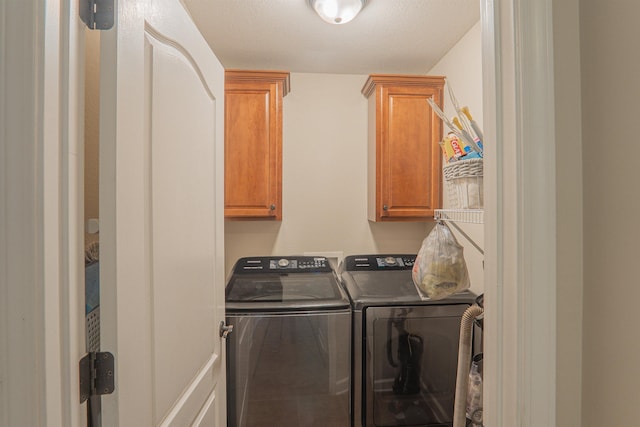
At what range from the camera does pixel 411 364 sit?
64.4 inches

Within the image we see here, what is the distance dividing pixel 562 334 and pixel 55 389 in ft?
2.94

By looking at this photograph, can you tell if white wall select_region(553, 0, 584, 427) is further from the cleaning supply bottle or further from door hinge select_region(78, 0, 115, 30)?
door hinge select_region(78, 0, 115, 30)

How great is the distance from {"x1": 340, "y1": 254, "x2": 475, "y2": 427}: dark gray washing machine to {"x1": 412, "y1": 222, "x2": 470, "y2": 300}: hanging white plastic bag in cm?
43

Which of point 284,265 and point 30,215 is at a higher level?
point 30,215

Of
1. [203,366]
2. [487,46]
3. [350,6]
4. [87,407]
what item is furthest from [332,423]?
[350,6]

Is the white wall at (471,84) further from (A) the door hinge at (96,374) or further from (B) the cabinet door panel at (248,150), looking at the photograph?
(A) the door hinge at (96,374)

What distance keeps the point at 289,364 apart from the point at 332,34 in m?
1.79

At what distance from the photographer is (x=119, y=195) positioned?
0.65m

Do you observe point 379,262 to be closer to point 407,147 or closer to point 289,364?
point 407,147

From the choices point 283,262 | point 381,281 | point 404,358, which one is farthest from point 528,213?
point 283,262

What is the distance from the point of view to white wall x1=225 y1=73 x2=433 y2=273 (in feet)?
7.60

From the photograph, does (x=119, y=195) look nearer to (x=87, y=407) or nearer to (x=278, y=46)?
(x=87, y=407)

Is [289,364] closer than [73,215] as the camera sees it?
No

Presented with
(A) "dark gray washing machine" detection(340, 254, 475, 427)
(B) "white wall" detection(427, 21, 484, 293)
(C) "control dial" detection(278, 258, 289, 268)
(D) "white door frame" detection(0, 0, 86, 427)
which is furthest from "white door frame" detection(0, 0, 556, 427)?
(C) "control dial" detection(278, 258, 289, 268)
